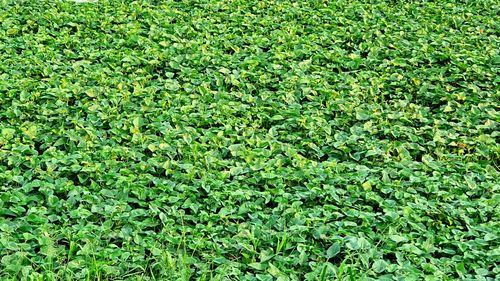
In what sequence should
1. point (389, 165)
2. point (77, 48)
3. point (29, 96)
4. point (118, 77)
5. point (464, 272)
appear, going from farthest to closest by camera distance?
point (77, 48)
point (118, 77)
point (29, 96)
point (389, 165)
point (464, 272)

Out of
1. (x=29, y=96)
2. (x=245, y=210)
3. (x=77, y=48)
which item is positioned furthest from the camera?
Result: (x=77, y=48)

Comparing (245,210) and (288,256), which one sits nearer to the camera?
(288,256)

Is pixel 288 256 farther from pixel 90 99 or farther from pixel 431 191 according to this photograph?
pixel 90 99

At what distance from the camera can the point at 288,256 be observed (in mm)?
2641

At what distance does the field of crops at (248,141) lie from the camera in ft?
8.71

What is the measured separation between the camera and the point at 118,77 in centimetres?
405

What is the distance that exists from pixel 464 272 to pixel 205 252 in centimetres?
94

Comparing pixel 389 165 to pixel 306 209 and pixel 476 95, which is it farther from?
pixel 476 95

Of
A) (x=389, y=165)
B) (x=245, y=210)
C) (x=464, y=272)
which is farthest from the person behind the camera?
(x=389, y=165)

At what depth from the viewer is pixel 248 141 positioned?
341 cm

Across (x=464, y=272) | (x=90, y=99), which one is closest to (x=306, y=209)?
(x=464, y=272)

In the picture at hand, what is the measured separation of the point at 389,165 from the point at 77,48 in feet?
7.14

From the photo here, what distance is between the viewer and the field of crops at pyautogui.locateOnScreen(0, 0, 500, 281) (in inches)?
105

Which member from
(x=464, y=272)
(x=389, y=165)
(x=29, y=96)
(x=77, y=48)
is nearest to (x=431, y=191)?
(x=389, y=165)
